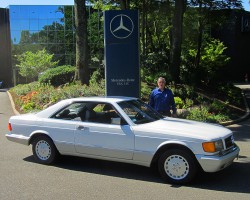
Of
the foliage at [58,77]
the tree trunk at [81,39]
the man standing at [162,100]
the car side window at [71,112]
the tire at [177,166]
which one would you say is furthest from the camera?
the foliage at [58,77]

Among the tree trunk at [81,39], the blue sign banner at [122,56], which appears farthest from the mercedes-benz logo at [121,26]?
the tree trunk at [81,39]

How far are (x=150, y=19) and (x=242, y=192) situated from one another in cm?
2540

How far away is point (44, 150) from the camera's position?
24.6 feet

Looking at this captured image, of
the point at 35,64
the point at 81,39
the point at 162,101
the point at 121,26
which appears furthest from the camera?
the point at 35,64

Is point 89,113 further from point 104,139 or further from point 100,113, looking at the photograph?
point 104,139

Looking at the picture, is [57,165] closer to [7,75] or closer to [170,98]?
[170,98]

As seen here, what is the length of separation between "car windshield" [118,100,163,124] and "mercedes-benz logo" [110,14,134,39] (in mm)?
4859

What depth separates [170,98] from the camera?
8.64 m

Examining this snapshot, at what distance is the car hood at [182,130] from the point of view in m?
6.21

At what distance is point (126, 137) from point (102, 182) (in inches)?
34.2

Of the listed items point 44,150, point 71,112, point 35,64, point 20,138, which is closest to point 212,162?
point 71,112

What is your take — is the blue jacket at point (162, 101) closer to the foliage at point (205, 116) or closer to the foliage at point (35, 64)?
the foliage at point (205, 116)

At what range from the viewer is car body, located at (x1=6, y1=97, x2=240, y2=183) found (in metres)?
6.14

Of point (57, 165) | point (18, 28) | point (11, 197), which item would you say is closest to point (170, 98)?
point (57, 165)
